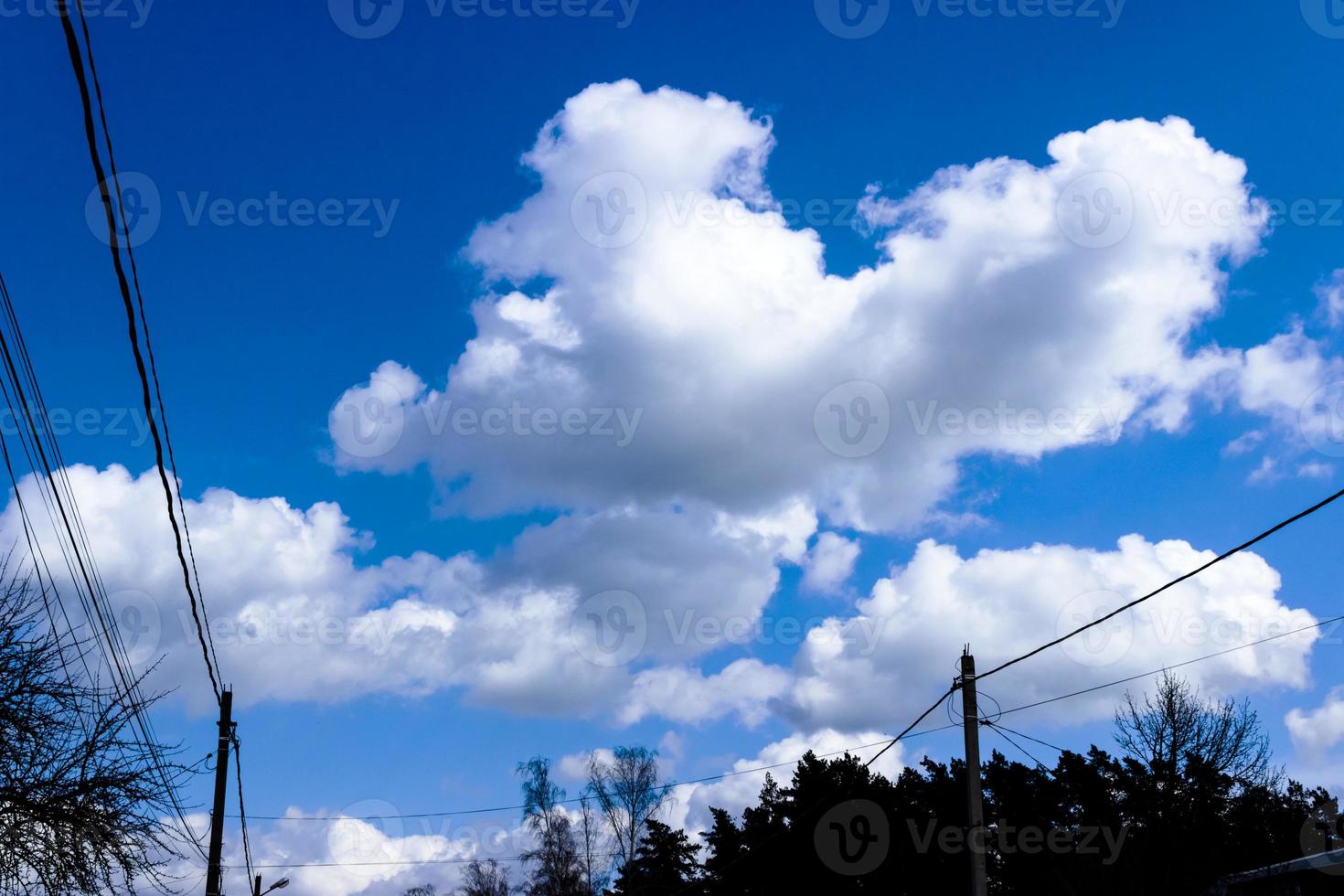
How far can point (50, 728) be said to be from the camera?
41.8ft

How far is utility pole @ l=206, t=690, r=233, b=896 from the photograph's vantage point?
2186 cm

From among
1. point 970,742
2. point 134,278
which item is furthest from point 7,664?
point 970,742

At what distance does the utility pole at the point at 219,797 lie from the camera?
71.7ft

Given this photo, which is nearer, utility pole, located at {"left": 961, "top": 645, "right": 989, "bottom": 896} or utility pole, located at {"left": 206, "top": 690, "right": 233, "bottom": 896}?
utility pole, located at {"left": 961, "top": 645, "right": 989, "bottom": 896}

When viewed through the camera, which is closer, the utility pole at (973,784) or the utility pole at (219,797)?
the utility pole at (973,784)

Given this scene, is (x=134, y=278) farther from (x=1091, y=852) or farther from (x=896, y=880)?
(x=896, y=880)

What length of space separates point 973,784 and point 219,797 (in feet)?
48.2

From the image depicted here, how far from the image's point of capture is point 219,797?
22391 millimetres

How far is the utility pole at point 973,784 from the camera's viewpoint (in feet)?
50.8

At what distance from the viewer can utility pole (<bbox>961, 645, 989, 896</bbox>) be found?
1548 centimetres

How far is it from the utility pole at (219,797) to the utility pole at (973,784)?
14222mm

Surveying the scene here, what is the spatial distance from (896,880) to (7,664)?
41295 mm

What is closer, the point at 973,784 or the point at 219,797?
the point at 973,784

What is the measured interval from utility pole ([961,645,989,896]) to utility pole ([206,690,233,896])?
1422cm
